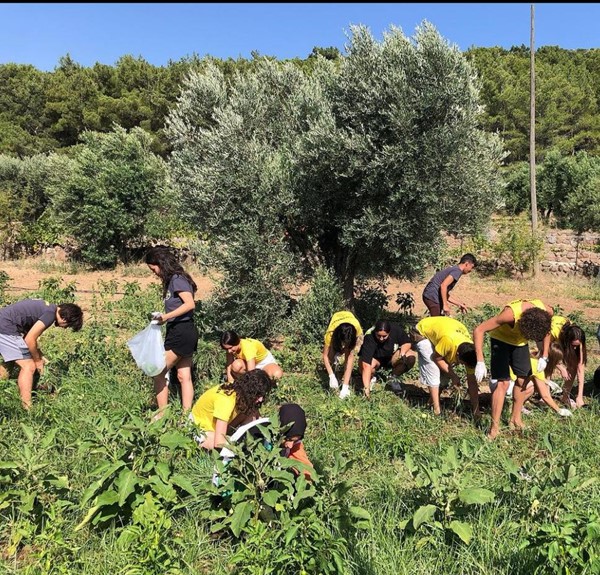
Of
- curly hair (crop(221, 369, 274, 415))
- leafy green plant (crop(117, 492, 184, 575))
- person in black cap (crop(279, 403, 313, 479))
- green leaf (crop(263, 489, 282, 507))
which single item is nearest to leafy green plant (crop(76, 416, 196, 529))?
leafy green plant (crop(117, 492, 184, 575))

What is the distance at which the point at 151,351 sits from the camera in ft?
14.3

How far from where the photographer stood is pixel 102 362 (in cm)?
567

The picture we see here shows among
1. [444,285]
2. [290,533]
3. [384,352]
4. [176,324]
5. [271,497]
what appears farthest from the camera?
[444,285]

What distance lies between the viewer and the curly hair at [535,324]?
3.81m

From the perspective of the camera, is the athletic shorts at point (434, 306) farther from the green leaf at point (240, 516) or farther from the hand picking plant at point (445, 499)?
the green leaf at point (240, 516)

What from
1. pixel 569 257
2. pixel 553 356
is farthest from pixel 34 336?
pixel 569 257

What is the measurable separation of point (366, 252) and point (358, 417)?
3480 mm

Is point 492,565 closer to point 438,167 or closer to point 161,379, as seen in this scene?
point 161,379

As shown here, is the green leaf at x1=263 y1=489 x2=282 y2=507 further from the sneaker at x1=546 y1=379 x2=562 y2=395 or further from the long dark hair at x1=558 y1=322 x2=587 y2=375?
the sneaker at x1=546 y1=379 x2=562 y2=395

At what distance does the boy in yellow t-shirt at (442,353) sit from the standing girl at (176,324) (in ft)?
7.56

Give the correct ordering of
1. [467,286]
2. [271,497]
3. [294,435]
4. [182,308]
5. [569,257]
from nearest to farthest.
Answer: [271,497], [294,435], [182,308], [467,286], [569,257]

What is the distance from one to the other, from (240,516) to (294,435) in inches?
31.6

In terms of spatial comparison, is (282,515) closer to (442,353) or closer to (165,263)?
(165,263)

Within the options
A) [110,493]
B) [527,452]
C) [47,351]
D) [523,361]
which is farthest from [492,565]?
[47,351]
